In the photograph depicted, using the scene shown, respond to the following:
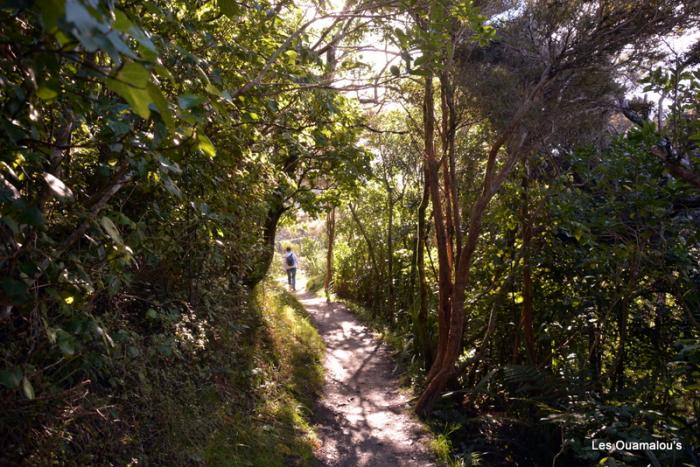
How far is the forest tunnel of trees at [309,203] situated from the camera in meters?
2.33

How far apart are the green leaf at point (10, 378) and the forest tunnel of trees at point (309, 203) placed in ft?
0.03

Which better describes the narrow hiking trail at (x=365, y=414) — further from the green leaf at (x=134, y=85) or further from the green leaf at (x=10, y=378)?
the green leaf at (x=134, y=85)

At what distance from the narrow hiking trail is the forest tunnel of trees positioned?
43 cm

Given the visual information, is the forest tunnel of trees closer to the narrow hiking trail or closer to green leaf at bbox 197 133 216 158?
green leaf at bbox 197 133 216 158

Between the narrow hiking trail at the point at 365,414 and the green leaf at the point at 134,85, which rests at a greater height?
the green leaf at the point at 134,85

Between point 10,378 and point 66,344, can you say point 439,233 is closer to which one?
point 66,344

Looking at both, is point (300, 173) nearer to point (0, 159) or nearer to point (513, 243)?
point (513, 243)

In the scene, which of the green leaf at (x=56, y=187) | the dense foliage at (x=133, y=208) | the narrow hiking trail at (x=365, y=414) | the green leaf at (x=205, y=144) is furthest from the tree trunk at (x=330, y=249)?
the green leaf at (x=56, y=187)

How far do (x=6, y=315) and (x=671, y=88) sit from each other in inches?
200

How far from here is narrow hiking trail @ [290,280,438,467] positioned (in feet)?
20.8

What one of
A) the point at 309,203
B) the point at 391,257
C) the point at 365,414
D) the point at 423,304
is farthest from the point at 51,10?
the point at 391,257

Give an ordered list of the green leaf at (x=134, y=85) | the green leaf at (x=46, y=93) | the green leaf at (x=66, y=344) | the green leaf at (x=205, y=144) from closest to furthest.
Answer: the green leaf at (x=134, y=85)
the green leaf at (x=46, y=93)
the green leaf at (x=205, y=144)
the green leaf at (x=66, y=344)

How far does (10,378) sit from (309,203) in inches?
286

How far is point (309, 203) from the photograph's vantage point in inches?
366
